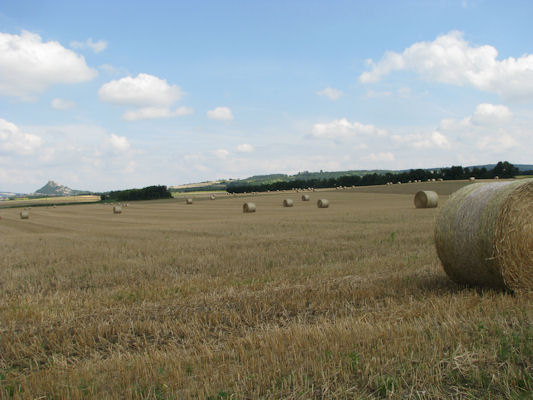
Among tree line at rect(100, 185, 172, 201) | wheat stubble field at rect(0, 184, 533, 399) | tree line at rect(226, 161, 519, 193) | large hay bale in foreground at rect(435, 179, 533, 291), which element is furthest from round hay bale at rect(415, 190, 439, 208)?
tree line at rect(100, 185, 172, 201)

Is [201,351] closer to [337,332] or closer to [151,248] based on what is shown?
[337,332]

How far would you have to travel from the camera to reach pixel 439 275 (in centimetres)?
801

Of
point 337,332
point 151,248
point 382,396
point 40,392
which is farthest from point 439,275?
point 151,248

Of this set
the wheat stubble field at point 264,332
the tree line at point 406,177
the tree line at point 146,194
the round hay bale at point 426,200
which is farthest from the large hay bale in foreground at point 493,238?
the tree line at point 146,194

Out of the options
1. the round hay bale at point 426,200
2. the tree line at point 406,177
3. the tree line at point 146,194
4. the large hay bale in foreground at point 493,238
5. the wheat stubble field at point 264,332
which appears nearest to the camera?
the wheat stubble field at point 264,332

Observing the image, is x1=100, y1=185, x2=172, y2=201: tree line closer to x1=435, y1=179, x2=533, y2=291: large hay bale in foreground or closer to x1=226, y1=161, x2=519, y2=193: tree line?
x1=226, y1=161, x2=519, y2=193: tree line

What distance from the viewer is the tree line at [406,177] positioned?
2798 inches

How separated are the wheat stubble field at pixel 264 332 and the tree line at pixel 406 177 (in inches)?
2817

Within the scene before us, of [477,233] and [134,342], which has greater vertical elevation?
[477,233]

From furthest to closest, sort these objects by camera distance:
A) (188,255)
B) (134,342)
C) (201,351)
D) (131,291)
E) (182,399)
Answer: (188,255) → (131,291) → (134,342) → (201,351) → (182,399)

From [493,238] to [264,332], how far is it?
12.9ft

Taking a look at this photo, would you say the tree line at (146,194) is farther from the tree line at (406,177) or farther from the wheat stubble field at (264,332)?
the wheat stubble field at (264,332)

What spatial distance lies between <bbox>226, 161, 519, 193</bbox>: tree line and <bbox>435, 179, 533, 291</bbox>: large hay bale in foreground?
2791 inches

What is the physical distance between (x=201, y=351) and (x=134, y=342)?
3.90 ft
